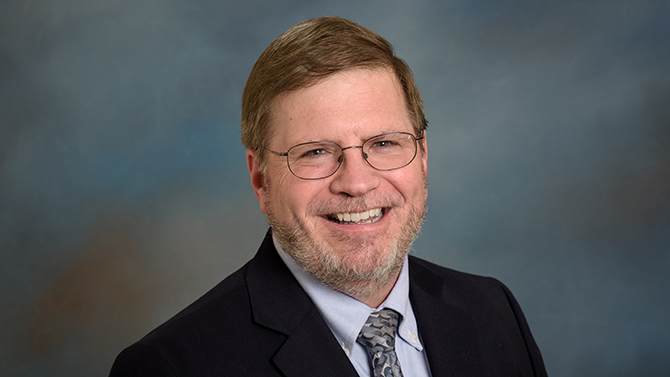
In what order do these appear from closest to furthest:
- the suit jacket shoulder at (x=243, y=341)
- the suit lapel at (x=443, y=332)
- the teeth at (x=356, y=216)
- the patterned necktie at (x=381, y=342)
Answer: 1. the suit jacket shoulder at (x=243, y=341)
2. the patterned necktie at (x=381, y=342)
3. the teeth at (x=356, y=216)
4. the suit lapel at (x=443, y=332)

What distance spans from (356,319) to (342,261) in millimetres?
248

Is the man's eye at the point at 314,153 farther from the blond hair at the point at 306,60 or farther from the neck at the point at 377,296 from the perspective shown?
the neck at the point at 377,296

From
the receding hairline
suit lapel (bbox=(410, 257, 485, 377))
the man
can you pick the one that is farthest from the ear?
suit lapel (bbox=(410, 257, 485, 377))

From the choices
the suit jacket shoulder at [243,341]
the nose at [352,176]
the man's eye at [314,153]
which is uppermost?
the man's eye at [314,153]

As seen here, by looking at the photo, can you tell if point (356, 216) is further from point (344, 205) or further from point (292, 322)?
point (292, 322)

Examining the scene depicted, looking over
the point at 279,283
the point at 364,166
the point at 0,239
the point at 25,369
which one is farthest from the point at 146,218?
the point at 364,166

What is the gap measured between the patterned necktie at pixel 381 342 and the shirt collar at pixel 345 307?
0.04 m

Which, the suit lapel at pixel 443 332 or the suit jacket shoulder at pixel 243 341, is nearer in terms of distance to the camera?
the suit jacket shoulder at pixel 243 341

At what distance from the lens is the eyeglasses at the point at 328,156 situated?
2506mm

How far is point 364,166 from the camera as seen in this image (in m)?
2.50

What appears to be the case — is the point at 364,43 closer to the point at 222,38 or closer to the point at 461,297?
the point at 461,297

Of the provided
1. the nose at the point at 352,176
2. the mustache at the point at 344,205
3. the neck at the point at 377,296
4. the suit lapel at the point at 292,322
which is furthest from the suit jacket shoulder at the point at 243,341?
the nose at the point at 352,176

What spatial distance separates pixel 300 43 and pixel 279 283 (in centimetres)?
102

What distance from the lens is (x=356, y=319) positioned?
253 cm
